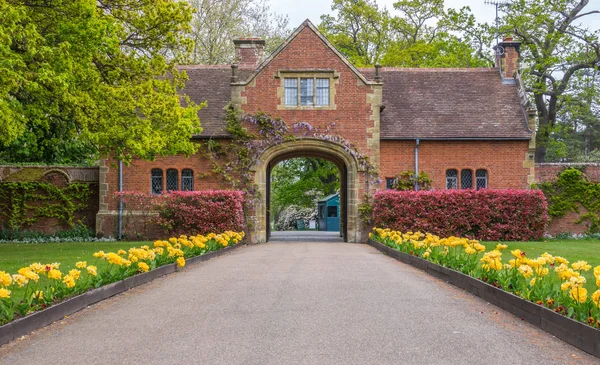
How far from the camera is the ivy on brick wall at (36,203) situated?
83.0 feet

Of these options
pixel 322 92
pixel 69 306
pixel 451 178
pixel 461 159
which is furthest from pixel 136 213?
pixel 69 306

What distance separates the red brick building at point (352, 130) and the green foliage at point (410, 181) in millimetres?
308

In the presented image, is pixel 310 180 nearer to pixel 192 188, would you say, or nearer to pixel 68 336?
pixel 192 188

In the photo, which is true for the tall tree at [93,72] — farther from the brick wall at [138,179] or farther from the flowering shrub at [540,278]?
the flowering shrub at [540,278]

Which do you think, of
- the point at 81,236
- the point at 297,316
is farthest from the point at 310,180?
the point at 297,316

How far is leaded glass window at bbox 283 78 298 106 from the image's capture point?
25.6 m

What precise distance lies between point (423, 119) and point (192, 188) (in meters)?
10.3

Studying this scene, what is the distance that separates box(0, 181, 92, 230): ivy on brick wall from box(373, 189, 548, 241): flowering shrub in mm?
12728

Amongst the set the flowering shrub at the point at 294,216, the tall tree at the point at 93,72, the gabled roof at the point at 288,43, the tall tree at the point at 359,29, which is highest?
the tall tree at the point at 359,29

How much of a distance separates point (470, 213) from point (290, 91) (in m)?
8.66

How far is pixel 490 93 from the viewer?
28.4 meters

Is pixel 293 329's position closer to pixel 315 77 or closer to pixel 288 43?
pixel 315 77

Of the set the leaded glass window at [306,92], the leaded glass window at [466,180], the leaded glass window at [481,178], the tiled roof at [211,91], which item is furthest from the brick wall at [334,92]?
the leaded glass window at [481,178]

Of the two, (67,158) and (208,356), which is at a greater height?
(67,158)
